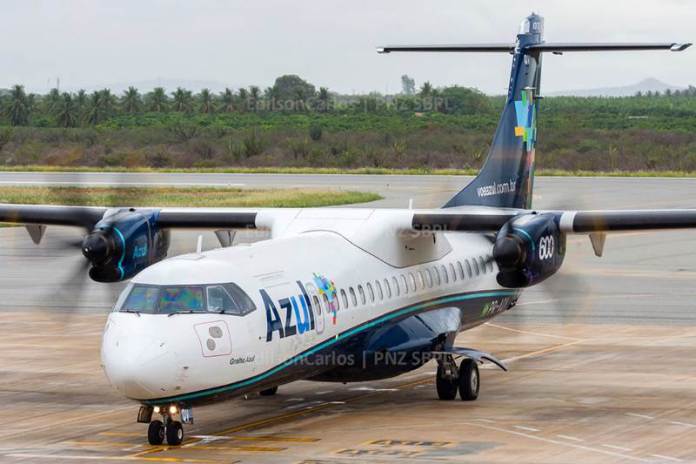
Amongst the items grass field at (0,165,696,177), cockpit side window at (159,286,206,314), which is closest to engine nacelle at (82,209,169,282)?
cockpit side window at (159,286,206,314)

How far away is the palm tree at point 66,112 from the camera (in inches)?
3438

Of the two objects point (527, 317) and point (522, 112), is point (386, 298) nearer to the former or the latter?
point (522, 112)

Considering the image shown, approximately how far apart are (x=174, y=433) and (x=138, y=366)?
141 cm

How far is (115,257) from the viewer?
65.5ft

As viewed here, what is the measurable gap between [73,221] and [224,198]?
33.4 metres

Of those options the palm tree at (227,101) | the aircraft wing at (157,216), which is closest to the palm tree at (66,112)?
the palm tree at (227,101)

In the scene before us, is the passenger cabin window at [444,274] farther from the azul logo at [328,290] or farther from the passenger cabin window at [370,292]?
the azul logo at [328,290]

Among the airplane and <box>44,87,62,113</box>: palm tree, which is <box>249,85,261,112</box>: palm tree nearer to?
<box>44,87,62,113</box>: palm tree

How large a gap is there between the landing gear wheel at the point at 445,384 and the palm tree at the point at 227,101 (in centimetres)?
8489

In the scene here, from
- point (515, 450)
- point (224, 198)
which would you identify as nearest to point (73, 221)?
point (515, 450)

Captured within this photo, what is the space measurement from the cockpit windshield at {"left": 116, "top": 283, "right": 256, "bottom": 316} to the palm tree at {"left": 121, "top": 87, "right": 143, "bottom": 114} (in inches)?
3284

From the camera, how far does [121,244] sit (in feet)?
65.8

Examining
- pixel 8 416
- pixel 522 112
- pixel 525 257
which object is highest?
pixel 522 112

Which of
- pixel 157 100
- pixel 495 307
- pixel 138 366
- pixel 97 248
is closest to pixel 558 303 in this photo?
pixel 495 307
